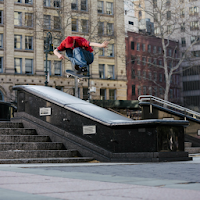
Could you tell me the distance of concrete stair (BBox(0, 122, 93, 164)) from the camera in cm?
1161

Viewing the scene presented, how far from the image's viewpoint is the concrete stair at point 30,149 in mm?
11609

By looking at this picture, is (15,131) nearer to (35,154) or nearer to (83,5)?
(35,154)

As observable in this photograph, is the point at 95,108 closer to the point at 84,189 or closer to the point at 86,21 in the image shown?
the point at 84,189

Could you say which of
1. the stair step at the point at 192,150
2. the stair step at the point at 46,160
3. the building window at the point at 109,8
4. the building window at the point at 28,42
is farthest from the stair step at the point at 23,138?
the building window at the point at 109,8

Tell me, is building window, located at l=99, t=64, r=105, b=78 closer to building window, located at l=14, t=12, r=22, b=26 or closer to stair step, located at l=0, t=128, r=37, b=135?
building window, located at l=14, t=12, r=22, b=26

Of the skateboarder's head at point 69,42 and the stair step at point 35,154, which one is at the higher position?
the skateboarder's head at point 69,42

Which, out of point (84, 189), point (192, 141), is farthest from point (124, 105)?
point (84, 189)

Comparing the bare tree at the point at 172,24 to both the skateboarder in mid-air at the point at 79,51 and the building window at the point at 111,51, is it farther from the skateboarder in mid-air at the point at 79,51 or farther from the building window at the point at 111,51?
the skateboarder in mid-air at the point at 79,51

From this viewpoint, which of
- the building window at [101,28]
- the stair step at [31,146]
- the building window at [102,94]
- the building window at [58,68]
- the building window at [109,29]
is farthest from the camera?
the building window at [102,94]

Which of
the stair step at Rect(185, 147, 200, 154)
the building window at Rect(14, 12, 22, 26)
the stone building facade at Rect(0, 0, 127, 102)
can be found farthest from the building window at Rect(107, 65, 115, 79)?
the stair step at Rect(185, 147, 200, 154)

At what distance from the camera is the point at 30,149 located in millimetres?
12664

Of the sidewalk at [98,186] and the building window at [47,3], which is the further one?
the building window at [47,3]

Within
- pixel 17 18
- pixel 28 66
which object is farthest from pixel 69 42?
pixel 17 18

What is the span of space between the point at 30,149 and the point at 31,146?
90 millimetres
